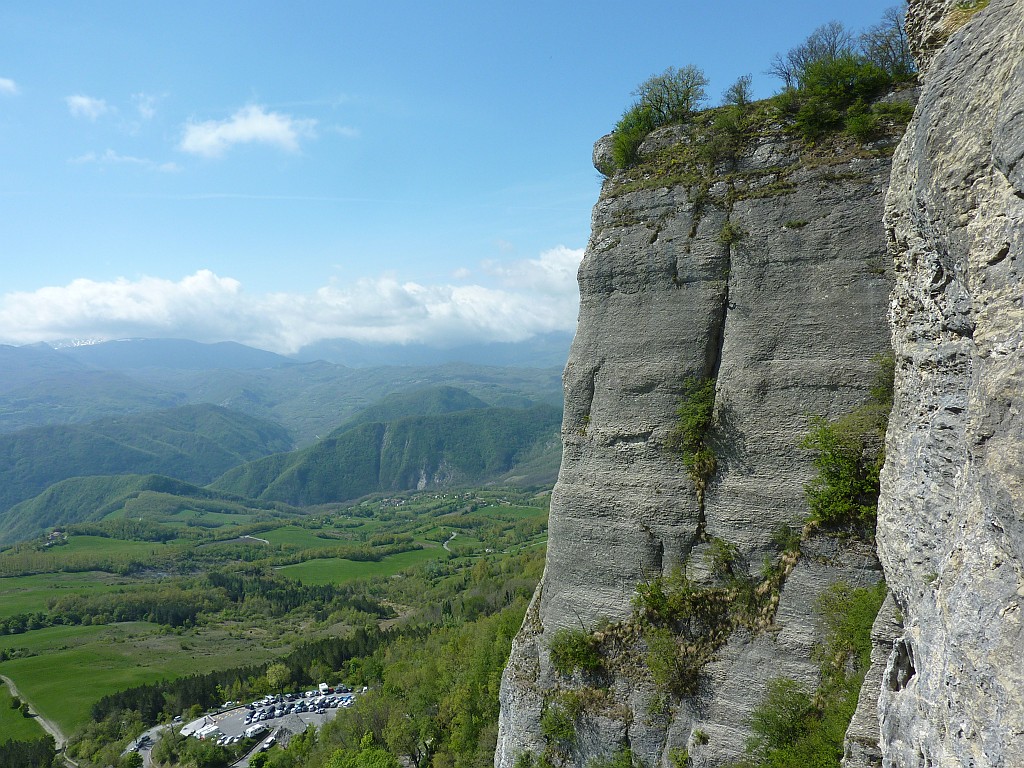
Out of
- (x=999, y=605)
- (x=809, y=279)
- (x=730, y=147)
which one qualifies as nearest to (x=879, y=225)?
(x=809, y=279)

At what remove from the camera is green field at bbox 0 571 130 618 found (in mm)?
144000

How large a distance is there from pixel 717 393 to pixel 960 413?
7.79m

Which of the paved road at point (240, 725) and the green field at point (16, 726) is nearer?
the paved road at point (240, 725)

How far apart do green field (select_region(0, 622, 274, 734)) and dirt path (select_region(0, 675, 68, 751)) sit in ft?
2.24

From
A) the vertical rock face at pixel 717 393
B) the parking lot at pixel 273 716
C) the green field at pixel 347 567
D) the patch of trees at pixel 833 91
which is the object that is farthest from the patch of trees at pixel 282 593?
the patch of trees at pixel 833 91

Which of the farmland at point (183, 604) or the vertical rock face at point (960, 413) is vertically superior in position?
the vertical rock face at point (960, 413)

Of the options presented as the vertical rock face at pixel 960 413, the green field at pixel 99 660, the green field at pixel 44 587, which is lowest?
the green field at pixel 44 587

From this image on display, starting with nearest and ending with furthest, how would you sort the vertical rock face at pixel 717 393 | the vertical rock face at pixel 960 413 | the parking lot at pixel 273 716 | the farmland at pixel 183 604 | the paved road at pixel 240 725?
the vertical rock face at pixel 960 413
the vertical rock face at pixel 717 393
the paved road at pixel 240 725
the parking lot at pixel 273 716
the farmland at pixel 183 604

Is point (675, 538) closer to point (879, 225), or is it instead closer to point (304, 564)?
point (879, 225)

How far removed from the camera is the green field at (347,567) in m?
163

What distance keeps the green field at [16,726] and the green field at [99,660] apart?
2.38 m

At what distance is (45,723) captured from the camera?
88.6m

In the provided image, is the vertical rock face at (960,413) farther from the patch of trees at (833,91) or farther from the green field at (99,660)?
the green field at (99,660)

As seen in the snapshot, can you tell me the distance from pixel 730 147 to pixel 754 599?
14.0 m
